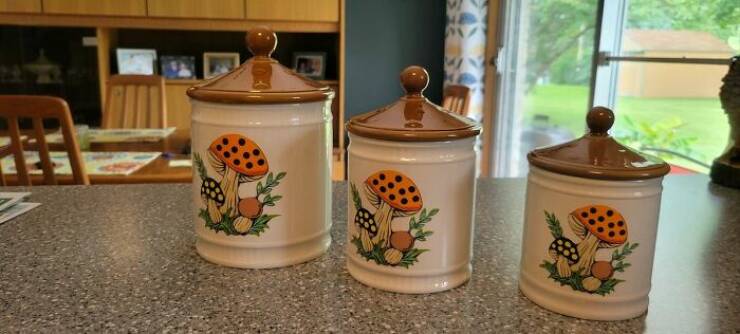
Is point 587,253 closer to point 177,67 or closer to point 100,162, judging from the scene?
point 100,162

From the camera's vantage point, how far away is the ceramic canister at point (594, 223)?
0.52 m

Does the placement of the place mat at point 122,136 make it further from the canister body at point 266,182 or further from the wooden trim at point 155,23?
the canister body at point 266,182

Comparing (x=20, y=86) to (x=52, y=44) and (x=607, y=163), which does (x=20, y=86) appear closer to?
(x=52, y=44)

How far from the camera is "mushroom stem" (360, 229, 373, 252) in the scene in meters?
0.60

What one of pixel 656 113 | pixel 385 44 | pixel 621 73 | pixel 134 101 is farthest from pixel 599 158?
pixel 385 44

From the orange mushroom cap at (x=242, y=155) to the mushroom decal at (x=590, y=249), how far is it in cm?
30

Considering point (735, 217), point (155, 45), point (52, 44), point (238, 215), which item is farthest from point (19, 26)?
point (735, 217)

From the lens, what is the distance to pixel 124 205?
0.94 meters

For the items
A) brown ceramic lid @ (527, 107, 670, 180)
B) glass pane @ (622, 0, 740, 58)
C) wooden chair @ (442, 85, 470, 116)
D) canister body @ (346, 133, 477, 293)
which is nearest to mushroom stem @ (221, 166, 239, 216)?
canister body @ (346, 133, 477, 293)

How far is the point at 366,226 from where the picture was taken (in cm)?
60

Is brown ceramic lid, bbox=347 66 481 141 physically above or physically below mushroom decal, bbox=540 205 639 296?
above

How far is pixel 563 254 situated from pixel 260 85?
0.35 metres

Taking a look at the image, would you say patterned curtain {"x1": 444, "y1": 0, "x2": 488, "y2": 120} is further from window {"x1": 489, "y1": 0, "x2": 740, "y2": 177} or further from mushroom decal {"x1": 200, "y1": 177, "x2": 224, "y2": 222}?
mushroom decal {"x1": 200, "y1": 177, "x2": 224, "y2": 222}

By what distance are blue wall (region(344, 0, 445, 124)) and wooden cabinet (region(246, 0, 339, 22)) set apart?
42 centimetres
